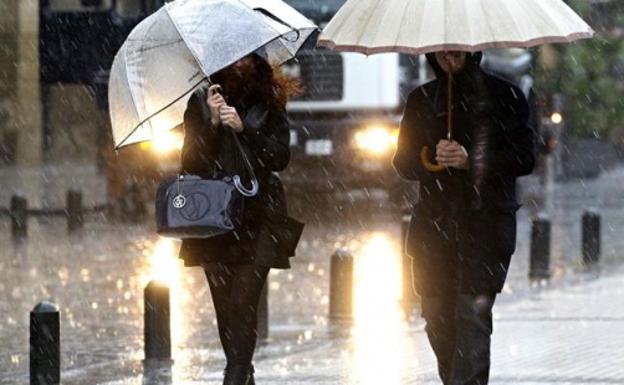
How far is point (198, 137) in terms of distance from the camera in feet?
26.2

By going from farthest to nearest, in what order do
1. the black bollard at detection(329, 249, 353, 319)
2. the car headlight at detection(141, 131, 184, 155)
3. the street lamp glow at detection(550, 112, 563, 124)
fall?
the street lamp glow at detection(550, 112, 563, 124) < the car headlight at detection(141, 131, 184, 155) < the black bollard at detection(329, 249, 353, 319)

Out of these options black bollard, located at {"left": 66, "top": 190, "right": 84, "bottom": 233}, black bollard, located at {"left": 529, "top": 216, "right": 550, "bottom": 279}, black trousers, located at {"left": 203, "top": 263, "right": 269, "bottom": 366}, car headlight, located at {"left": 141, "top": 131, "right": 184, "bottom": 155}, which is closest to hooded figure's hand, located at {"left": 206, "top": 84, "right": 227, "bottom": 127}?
black trousers, located at {"left": 203, "top": 263, "right": 269, "bottom": 366}

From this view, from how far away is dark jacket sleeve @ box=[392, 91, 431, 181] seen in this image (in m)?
7.97

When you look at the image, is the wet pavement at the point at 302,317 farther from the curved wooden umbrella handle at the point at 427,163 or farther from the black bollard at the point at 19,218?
the curved wooden umbrella handle at the point at 427,163

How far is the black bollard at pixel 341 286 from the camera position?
44.7ft

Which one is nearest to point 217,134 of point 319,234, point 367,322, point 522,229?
point 367,322

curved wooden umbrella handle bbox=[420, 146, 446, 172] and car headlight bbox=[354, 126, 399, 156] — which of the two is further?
car headlight bbox=[354, 126, 399, 156]

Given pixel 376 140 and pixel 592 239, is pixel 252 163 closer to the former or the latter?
pixel 592 239

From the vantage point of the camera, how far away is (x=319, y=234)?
22.5 metres

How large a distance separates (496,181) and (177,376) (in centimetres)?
333

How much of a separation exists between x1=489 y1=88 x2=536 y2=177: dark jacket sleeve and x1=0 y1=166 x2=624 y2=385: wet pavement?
2.46 m

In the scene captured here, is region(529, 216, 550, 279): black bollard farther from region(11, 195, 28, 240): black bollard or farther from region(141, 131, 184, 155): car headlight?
region(141, 131, 184, 155): car headlight

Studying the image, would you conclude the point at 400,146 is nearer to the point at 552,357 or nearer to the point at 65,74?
the point at 552,357

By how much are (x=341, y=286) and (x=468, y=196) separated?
19.3 feet
